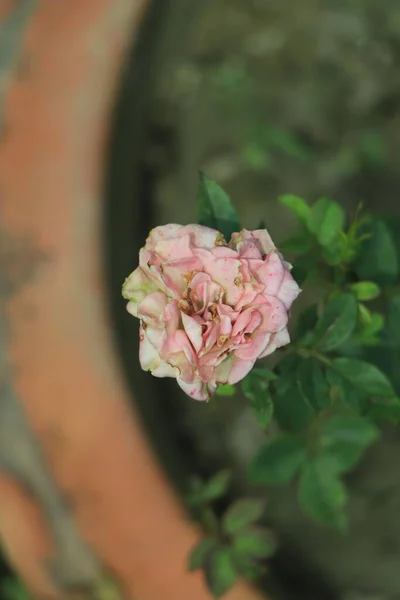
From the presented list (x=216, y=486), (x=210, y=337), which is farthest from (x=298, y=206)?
(x=216, y=486)

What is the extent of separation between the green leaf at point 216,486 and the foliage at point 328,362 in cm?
13

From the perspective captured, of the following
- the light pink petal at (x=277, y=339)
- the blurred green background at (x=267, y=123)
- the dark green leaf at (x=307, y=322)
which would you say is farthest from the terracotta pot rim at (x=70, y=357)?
the light pink petal at (x=277, y=339)

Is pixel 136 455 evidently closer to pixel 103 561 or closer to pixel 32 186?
pixel 103 561

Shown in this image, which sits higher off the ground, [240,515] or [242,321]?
[242,321]

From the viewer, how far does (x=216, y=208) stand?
1.77 ft

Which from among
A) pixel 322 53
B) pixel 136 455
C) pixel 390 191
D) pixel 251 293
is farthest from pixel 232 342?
pixel 322 53

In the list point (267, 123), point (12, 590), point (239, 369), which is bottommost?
point (12, 590)

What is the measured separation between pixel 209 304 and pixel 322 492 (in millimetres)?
336

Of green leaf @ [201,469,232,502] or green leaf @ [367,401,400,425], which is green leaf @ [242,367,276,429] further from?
green leaf @ [201,469,232,502]

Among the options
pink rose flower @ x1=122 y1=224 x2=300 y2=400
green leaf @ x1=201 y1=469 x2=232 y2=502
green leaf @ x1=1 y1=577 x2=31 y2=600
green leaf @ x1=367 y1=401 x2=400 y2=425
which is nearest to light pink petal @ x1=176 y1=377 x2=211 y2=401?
pink rose flower @ x1=122 y1=224 x2=300 y2=400

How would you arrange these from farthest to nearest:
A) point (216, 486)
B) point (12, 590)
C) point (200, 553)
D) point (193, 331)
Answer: point (12, 590)
point (216, 486)
point (200, 553)
point (193, 331)

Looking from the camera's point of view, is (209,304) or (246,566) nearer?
(209,304)

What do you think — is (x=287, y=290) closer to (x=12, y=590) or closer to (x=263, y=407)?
(x=263, y=407)

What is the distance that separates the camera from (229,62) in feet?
3.49
